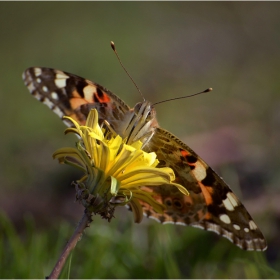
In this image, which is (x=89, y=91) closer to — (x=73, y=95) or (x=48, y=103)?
(x=73, y=95)

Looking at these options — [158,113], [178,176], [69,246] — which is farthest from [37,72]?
[158,113]

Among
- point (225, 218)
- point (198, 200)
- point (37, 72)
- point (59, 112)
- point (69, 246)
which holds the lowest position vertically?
point (225, 218)

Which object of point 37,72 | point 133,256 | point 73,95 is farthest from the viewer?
point 133,256

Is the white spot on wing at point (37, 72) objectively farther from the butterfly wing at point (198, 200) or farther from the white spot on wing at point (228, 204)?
the white spot on wing at point (228, 204)

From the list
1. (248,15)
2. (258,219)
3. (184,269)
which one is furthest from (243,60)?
(184,269)

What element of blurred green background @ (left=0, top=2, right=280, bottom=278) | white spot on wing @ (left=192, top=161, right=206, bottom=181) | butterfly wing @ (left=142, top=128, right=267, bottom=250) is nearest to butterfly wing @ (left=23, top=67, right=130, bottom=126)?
butterfly wing @ (left=142, top=128, right=267, bottom=250)
